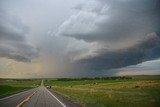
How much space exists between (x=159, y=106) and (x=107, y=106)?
4.53 meters

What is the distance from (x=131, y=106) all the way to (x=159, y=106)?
222 cm

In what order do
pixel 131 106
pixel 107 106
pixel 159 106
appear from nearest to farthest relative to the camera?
pixel 159 106, pixel 131 106, pixel 107 106

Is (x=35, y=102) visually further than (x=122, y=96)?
No

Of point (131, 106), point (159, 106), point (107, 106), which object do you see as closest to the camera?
point (159, 106)

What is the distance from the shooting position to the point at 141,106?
1786 cm

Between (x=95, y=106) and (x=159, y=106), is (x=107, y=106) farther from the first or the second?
(x=159, y=106)

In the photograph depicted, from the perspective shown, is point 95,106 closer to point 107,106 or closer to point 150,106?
point 107,106

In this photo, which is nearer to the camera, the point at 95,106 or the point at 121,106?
the point at 121,106

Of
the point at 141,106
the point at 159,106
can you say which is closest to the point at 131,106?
the point at 141,106

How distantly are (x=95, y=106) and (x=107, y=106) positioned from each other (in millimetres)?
1093

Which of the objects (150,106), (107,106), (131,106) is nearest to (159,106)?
(150,106)

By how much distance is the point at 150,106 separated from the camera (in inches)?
674

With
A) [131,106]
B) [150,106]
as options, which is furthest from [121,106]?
[150,106]

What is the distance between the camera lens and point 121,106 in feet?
61.6
